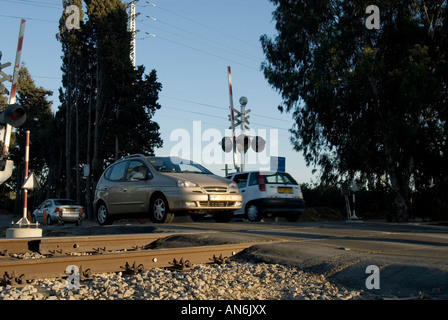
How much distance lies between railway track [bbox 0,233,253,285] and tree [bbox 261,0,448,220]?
17630mm

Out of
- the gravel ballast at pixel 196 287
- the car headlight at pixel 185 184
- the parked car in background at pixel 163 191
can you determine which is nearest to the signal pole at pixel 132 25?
the parked car in background at pixel 163 191

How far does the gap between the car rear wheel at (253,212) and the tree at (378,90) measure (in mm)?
10217

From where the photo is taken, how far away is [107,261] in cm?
552

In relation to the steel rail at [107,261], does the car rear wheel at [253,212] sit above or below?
above

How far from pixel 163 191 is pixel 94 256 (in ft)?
19.5

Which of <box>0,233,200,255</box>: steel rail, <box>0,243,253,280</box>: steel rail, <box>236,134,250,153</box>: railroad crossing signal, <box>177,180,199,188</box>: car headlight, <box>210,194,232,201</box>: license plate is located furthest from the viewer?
<box>236,134,250,153</box>: railroad crossing signal

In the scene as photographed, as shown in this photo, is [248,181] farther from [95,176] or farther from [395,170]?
[95,176]

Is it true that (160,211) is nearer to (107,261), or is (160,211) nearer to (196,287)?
(107,261)

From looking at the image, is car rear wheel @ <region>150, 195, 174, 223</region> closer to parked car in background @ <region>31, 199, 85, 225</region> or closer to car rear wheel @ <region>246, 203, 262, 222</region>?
car rear wheel @ <region>246, 203, 262, 222</region>

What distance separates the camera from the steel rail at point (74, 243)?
7191mm

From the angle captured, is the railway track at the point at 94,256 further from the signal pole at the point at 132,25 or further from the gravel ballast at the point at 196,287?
the signal pole at the point at 132,25

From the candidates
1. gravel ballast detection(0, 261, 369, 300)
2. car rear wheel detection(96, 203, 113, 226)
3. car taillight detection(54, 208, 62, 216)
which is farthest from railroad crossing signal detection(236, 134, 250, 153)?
gravel ballast detection(0, 261, 369, 300)

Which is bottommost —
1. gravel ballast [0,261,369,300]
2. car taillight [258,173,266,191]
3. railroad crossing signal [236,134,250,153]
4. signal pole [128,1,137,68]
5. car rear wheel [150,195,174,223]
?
gravel ballast [0,261,369,300]

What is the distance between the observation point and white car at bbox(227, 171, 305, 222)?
48.9ft
